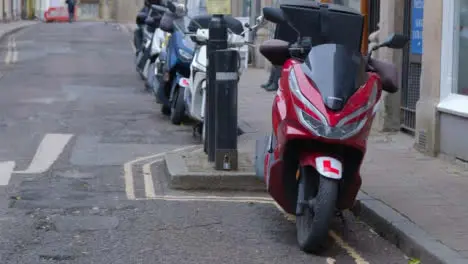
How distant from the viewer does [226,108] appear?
371 inches

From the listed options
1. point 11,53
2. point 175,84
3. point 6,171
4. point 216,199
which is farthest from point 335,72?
point 11,53

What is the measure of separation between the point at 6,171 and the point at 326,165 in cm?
447

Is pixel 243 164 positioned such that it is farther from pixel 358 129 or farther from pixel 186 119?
pixel 186 119

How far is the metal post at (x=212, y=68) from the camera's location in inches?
379

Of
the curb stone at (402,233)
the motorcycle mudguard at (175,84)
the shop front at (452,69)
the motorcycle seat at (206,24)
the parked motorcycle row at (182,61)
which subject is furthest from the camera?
the motorcycle mudguard at (175,84)

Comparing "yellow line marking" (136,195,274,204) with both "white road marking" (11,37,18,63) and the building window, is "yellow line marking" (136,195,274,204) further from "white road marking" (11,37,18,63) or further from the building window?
"white road marking" (11,37,18,63)

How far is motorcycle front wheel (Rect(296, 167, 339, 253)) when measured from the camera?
6602 mm

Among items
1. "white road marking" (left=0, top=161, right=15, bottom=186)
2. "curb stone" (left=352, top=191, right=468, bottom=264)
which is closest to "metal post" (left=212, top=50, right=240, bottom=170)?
"curb stone" (left=352, top=191, right=468, bottom=264)

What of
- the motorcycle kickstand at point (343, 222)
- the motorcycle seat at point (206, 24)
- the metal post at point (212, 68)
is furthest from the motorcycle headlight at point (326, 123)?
the motorcycle seat at point (206, 24)

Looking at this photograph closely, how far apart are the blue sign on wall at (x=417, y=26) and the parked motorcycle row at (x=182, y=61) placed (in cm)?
222

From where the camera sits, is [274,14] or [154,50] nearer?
[274,14]

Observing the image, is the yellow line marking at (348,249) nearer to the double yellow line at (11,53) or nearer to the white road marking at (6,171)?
the white road marking at (6,171)

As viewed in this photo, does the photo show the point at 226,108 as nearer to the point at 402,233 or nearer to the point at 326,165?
the point at 402,233

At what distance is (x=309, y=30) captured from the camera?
24.6 ft
